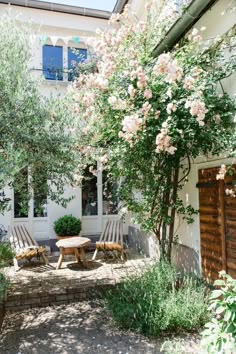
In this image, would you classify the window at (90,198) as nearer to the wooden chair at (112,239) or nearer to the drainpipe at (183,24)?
the wooden chair at (112,239)

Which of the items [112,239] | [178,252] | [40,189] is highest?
[40,189]

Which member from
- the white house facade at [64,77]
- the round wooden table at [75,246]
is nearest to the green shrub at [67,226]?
the white house facade at [64,77]

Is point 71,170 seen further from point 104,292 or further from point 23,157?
point 104,292

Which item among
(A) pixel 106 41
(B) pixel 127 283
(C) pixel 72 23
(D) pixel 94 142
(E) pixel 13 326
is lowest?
(E) pixel 13 326

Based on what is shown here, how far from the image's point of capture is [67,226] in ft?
34.9

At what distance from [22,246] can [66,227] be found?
90.1 inches

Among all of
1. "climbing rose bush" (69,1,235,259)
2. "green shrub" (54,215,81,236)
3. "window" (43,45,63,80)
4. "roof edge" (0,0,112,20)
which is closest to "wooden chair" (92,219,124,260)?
"green shrub" (54,215,81,236)

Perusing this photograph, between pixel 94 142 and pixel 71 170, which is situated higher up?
pixel 94 142

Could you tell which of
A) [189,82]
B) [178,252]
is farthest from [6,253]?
[189,82]

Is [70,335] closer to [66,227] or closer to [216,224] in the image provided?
[216,224]

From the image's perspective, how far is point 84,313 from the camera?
18.9 feet

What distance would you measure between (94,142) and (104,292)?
3.21m

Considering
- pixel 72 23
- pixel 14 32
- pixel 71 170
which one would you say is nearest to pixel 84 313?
pixel 71 170

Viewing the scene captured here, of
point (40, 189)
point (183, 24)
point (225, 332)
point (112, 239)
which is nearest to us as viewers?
point (225, 332)
